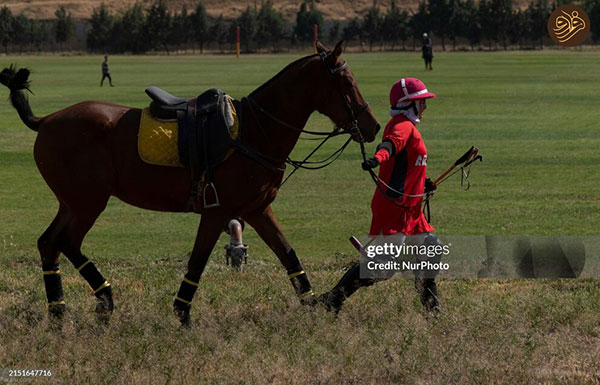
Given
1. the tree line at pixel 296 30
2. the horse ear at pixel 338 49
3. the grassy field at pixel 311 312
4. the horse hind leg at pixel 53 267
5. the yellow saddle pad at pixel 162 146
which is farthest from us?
the tree line at pixel 296 30

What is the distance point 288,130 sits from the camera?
8.58 meters

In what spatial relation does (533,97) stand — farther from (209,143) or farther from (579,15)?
(579,15)

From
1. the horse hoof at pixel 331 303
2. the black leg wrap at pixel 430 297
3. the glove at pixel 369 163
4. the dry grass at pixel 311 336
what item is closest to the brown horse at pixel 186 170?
the horse hoof at pixel 331 303

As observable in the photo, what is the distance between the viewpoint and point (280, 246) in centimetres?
885

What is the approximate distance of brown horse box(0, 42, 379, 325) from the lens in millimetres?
8422

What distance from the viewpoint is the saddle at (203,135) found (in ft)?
27.7

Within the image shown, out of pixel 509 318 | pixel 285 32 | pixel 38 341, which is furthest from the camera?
pixel 285 32

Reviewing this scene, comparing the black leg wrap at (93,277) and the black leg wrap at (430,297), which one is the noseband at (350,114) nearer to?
the black leg wrap at (430,297)

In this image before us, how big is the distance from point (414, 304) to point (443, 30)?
454ft

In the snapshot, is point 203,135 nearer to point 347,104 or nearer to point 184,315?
point 347,104

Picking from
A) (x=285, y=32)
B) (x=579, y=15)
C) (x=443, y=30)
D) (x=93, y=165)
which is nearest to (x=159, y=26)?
(x=285, y=32)

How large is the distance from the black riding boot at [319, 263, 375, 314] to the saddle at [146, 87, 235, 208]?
1.17 metres

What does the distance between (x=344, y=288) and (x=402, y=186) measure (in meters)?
0.95

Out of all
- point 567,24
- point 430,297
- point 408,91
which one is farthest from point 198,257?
point 567,24
